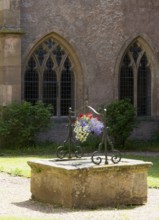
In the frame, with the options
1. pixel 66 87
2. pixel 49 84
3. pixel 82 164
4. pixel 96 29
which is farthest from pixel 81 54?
pixel 82 164

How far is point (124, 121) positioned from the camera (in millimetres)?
18156

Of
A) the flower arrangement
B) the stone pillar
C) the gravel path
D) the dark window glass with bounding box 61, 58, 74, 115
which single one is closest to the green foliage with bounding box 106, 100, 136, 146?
the dark window glass with bounding box 61, 58, 74, 115

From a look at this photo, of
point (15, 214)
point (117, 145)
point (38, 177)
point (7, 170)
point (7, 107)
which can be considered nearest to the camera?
point (15, 214)

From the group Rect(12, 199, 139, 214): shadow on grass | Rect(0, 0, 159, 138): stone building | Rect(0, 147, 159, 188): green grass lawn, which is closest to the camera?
Rect(12, 199, 139, 214): shadow on grass

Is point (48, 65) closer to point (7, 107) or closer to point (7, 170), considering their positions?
point (7, 107)

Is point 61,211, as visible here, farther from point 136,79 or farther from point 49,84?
point 136,79

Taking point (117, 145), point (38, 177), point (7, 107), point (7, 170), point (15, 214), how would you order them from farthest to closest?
point (117, 145)
point (7, 107)
point (7, 170)
point (38, 177)
point (15, 214)


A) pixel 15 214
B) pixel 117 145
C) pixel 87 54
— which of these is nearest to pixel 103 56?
pixel 87 54

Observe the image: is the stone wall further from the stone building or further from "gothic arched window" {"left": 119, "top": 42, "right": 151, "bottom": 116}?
"gothic arched window" {"left": 119, "top": 42, "right": 151, "bottom": 116}

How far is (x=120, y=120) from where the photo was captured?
18156 millimetres

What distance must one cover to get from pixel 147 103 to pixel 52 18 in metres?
4.69

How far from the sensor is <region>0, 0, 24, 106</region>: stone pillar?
1770cm

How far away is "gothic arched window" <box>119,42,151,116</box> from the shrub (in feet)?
5.67

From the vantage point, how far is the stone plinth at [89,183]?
837cm
